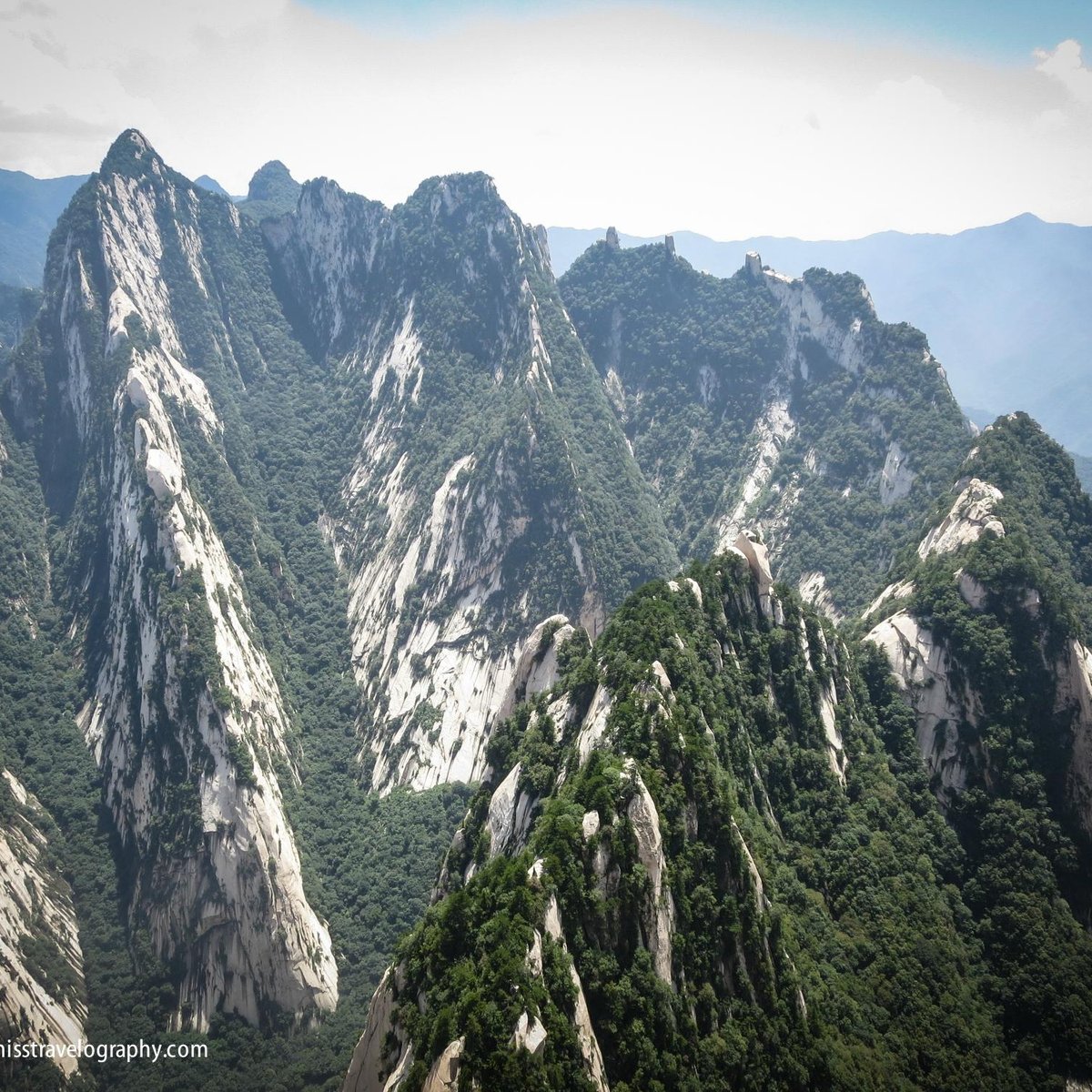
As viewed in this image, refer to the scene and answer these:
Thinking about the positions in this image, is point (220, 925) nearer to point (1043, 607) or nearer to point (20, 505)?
point (20, 505)

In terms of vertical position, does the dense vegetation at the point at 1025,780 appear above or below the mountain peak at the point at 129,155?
below

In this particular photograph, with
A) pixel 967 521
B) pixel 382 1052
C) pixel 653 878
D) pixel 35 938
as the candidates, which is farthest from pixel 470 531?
pixel 382 1052

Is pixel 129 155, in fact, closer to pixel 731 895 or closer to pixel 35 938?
pixel 35 938

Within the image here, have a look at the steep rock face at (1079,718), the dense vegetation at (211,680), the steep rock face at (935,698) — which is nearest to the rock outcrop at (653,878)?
the dense vegetation at (211,680)

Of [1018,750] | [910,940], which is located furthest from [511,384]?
[910,940]

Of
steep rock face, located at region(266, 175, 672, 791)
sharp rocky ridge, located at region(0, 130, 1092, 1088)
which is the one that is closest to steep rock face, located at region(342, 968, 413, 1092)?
sharp rocky ridge, located at region(0, 130, 1092, 1088)

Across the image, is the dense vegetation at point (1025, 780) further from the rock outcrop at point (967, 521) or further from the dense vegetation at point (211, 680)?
the dense vegetation at point (211, 680)

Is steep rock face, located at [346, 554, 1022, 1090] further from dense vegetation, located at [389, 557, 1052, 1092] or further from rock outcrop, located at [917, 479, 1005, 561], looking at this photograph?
rock outcrop, located at [917, 479, 1005, 561]
